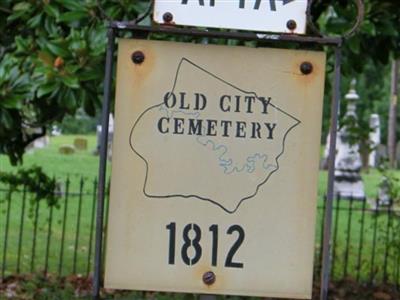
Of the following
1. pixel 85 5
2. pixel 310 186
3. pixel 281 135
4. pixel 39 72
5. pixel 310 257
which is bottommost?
pixel 310 257

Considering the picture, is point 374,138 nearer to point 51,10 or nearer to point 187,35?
point 51,10

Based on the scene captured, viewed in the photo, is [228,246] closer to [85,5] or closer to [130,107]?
[130,107]

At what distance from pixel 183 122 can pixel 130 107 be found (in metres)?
0.20

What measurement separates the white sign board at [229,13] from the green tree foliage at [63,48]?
145 cm

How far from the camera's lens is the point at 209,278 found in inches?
108

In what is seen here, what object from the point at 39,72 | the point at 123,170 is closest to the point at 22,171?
the point at 39,72

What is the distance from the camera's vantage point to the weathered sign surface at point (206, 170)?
274 cm

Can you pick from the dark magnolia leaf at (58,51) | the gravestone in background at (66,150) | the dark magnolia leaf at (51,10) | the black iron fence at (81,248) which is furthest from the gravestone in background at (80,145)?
the dark magnolia leaf at (58,51)

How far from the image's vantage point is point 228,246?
275 cm

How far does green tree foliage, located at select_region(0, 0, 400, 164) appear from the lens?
15.1 feet

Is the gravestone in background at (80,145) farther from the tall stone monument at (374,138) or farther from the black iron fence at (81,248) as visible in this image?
the black iron fence at (81,248)

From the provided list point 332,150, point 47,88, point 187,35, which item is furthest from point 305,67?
point 47,88

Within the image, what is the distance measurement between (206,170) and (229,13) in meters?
0.56

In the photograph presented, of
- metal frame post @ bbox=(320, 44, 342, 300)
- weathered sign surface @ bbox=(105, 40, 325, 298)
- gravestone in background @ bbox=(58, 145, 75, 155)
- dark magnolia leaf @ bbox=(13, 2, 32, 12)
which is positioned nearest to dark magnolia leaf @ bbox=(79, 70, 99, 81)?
dark magnolia leaf @ bbox=(13, 2, 32, 12)
